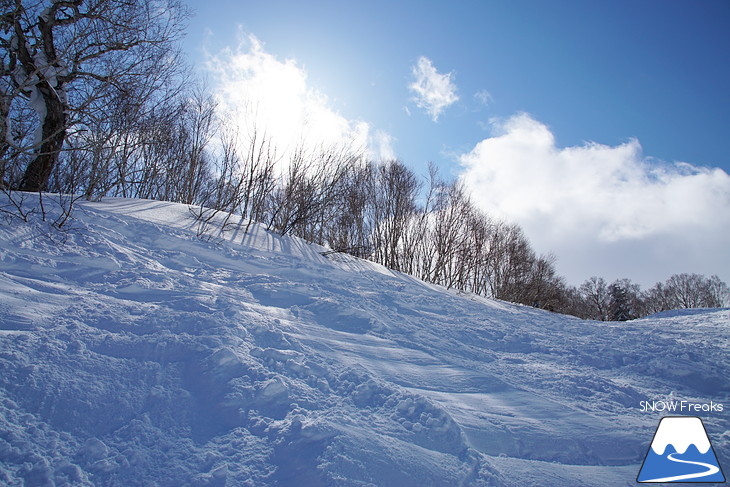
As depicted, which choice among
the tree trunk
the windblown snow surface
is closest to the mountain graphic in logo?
the windblown snow surface

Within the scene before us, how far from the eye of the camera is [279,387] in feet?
6.72

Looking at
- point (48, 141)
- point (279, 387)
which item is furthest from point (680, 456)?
point (48, 141)

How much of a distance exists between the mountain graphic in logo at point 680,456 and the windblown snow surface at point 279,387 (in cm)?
6

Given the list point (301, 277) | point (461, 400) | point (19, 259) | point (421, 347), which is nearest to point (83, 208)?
point (19, 259)

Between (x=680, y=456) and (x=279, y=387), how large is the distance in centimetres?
244

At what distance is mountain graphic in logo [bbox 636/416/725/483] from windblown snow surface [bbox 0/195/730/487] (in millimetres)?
63

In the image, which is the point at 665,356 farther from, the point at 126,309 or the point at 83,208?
the point at 83,208

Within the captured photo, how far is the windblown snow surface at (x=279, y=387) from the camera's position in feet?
5.03

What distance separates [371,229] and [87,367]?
1711 cm

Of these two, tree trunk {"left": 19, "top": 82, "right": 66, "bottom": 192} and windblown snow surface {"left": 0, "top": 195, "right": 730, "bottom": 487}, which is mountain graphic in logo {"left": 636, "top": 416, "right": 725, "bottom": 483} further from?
tree trunk {"left": 19, "top": 82, "right": 66, "bottom": 192}

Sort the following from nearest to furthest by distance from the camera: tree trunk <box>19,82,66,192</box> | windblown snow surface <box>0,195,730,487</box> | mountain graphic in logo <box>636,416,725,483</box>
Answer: windblown snow surface <box>0,195,730,487</box> → mountain graphic in logo <box>636,416,725,483</box> → tree trunk <box>19,82,66,192</box>

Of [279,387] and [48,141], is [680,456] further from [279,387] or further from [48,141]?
[48,141]

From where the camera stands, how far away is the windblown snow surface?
Answer: 153cm

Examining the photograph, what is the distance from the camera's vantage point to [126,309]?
2.57m
